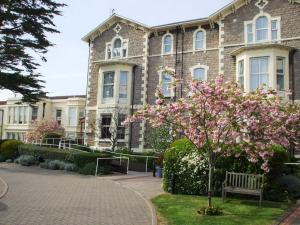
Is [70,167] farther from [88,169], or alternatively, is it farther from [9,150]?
[9,150]

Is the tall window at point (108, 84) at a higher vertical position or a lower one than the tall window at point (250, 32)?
lower

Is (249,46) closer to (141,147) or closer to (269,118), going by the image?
(141,147)

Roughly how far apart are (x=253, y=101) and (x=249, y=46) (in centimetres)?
1396

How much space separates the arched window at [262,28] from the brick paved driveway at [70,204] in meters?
14.4

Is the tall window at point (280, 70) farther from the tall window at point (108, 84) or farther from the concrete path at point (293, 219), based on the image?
the concrete path at point (293, 219)

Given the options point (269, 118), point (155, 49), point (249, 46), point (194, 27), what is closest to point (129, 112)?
point (155, 49)

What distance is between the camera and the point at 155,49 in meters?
28.9

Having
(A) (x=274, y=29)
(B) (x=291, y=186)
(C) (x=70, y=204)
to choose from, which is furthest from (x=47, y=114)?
(B) (x=291, y=186)

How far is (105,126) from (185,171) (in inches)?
620

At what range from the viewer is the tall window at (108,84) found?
96.3ft

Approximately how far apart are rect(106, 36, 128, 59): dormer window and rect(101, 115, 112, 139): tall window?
526 centimetres

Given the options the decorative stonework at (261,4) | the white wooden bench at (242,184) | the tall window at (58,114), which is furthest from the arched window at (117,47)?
the tall window at (58,114)

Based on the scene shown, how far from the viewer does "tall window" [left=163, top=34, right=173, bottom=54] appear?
1116 inches

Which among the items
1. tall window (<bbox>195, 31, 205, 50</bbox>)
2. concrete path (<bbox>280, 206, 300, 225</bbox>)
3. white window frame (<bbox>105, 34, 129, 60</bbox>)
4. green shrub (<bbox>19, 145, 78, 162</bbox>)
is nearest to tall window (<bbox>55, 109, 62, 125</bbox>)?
white window frame (<bbox>105, 34, 129, 60</bbox>)
